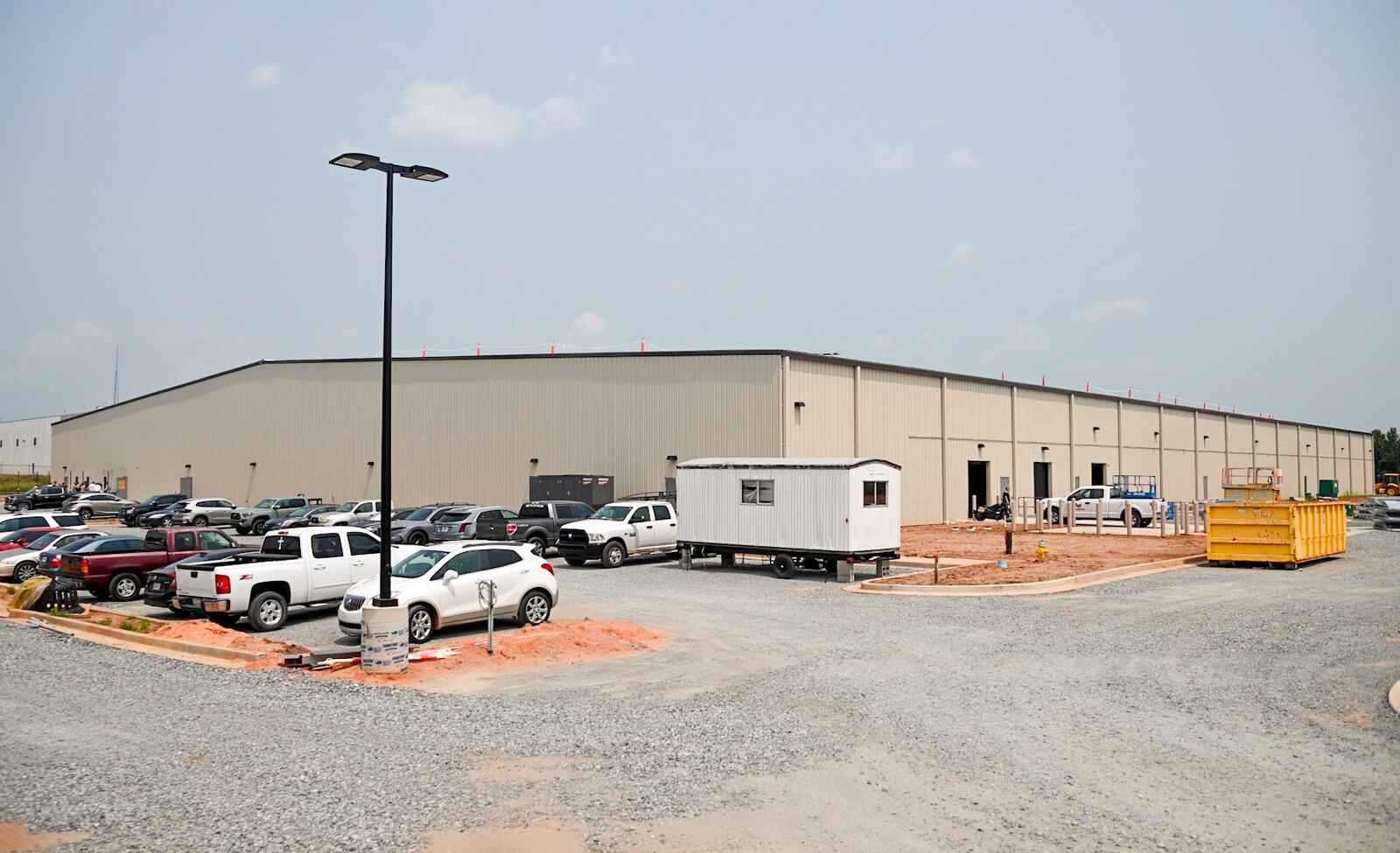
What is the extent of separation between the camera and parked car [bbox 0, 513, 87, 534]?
30.0 metres

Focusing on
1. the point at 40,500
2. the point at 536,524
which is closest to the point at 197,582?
the point at 536,524

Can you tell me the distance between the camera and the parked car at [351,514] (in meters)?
39.8

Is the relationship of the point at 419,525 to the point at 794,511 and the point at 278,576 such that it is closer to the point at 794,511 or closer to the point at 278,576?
the point at 794,511

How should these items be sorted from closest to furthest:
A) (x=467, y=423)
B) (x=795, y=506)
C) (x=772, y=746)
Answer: (x=772, y=746) → (x=795, y=506) → (x=467, y=423)

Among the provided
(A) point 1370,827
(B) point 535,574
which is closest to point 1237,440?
(B) point 535,574

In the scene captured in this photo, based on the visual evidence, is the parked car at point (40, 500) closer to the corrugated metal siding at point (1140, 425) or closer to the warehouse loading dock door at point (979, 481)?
the warehouse loading dock door at point (979, 481)

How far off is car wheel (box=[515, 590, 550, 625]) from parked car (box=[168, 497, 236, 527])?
3272 cm

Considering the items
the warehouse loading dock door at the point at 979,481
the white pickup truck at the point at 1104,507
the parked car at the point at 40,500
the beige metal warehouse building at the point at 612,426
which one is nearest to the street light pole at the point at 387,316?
the beige metal warehouse building at the point at 612,426

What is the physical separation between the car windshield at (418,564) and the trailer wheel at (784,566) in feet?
37.1

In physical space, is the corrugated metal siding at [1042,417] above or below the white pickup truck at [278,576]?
above

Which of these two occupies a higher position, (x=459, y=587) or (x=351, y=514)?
(x=351, y=514)

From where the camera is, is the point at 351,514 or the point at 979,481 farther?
the point at 979,481

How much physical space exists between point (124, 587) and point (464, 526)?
9557mm

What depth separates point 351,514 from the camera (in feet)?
134
